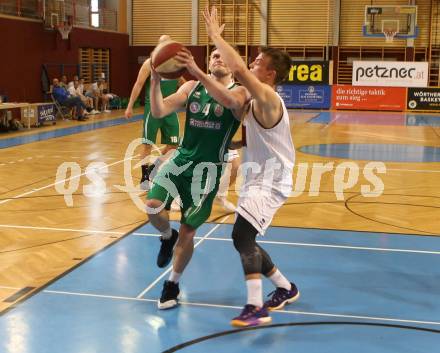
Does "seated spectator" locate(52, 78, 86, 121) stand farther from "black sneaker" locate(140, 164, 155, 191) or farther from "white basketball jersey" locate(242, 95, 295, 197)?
"white basketball jersey" locate(242, 95, 295, 197)

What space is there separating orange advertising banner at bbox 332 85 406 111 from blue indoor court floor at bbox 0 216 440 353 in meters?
18.8

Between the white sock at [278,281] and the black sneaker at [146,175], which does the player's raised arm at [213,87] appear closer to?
the white sock at [278,281]

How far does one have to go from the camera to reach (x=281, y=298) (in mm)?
4535

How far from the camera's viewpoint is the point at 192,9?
91.5 ft

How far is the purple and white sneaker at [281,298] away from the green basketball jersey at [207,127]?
1.08 meters

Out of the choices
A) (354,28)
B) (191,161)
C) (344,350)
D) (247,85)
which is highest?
(354,28)

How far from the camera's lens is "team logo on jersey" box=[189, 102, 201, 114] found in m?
4.45

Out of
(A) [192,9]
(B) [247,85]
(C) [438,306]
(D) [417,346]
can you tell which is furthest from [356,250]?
(A) [192,9]

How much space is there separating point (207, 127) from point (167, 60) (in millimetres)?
674

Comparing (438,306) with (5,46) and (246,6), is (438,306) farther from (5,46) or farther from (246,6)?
(246,6)

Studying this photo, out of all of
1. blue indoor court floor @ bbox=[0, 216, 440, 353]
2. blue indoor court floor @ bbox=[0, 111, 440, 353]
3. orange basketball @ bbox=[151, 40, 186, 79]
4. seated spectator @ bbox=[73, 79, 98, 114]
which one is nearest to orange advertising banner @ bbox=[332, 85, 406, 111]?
seated spectator @ bbox=[73, 79, 98, 114]

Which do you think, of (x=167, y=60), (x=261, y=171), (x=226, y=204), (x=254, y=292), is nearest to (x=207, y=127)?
(x=261, y=171)

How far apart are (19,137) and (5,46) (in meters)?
5.02

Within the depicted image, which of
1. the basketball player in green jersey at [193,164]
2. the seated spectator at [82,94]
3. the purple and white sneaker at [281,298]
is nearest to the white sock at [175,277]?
the basketball player in green jersey at [193,164]
